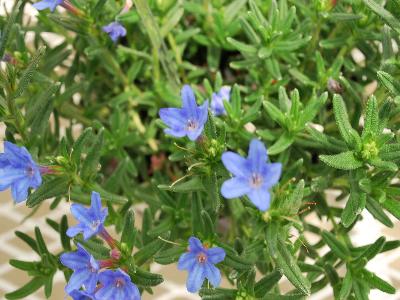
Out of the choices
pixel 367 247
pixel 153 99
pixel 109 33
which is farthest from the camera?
pixel 153 99

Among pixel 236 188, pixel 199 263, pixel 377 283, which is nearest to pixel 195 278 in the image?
pixel 199 263

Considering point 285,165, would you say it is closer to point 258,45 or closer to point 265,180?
point 258,45

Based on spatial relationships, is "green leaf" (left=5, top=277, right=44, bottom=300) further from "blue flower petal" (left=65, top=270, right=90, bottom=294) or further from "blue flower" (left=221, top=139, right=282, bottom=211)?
"blue flower" (left=221, top=139, right=282, bottom=211)

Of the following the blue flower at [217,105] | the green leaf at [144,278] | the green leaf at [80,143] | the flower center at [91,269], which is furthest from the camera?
the blue flower at [217,105]

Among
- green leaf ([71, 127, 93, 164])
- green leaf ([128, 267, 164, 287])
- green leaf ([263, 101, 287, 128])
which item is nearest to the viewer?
green leaf ([128, 267, 164, 287])

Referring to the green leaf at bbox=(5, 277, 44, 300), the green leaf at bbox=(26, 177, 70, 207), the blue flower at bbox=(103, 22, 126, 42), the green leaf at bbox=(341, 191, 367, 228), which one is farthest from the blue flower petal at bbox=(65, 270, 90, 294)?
the blue flower at bbox=(103, 22, 126, 42)

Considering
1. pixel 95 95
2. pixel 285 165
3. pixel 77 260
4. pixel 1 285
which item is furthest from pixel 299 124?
pixel 1 285

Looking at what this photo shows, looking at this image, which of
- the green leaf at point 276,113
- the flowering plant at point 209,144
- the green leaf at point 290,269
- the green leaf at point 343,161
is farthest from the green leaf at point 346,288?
the green leaf at point 276,113

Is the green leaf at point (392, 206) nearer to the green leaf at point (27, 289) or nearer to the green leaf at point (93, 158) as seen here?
the green leaf at point (93, 158)
